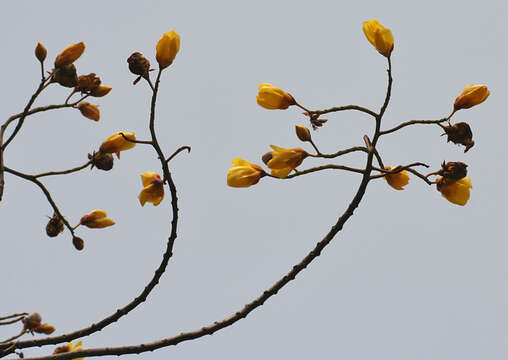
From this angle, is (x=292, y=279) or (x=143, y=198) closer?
(x=292, y=279)

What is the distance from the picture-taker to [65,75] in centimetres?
286

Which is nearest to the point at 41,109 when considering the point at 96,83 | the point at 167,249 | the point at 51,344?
the point at 96,83

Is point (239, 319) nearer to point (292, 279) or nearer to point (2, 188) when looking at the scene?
point (292, 279)

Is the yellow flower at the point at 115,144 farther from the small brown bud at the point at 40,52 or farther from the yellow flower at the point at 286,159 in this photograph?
the yellow flower at the point at 286,159

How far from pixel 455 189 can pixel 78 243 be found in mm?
1843

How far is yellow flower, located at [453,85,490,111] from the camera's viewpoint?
2.81 m

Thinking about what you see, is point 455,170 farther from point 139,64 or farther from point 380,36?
point 139,64

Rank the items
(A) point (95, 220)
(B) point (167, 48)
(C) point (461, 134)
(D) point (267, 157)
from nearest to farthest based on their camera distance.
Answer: (C) point (461, 134), (B) point (167, 48), (D) point (267, 157), (A) point (95, 220)

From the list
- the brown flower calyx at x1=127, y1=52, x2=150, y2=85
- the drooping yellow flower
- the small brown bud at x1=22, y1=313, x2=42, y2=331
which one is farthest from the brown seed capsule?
the small brown bud at x1=22, y1=313, x2=42, y2=331

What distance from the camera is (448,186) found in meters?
2.75

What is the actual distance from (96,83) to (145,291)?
1.08m

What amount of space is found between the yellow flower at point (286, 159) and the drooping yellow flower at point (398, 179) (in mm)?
434

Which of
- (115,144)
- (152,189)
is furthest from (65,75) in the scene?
(152,189)

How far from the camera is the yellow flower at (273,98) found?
2.92 metres
